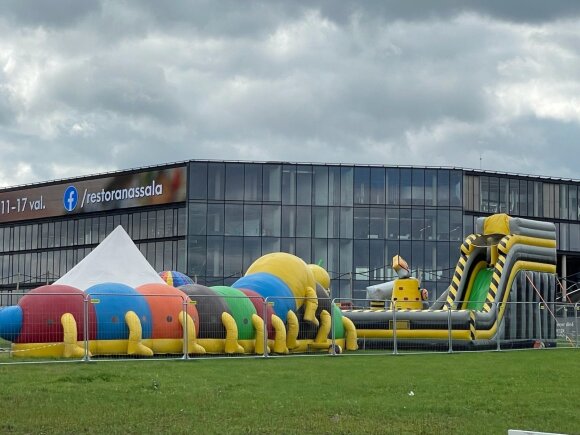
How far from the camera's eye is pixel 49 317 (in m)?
22.5

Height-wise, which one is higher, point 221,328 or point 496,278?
point 496,278

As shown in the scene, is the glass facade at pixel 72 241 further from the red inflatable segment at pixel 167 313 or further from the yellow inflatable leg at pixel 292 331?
the red inflatable segment at pixel 167 313

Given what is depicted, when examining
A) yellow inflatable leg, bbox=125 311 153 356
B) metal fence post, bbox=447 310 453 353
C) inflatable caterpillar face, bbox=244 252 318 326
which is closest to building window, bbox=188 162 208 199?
inflatable caterpillar face, bbox=244 252 318 326

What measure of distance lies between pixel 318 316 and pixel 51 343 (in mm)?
8095

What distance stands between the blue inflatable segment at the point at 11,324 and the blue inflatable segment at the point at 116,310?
1.72m

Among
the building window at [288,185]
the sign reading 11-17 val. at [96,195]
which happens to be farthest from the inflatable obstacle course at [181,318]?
the sign reading 11-17 val. at [96,195]

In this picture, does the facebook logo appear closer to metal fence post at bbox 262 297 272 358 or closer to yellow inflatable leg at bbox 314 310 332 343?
yellow inflatable leg at bbox 314 310 332 343

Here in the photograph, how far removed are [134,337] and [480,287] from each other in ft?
50.3

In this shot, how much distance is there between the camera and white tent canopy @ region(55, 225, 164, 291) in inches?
1160

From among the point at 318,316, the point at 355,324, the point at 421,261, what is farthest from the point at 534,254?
the point at 421,261

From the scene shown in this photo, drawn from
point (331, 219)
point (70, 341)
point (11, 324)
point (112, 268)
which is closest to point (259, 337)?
point (70, 341)

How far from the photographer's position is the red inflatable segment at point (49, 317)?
2247 cm

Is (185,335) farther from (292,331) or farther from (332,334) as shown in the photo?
(332,334)

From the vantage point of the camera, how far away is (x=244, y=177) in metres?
65.6
